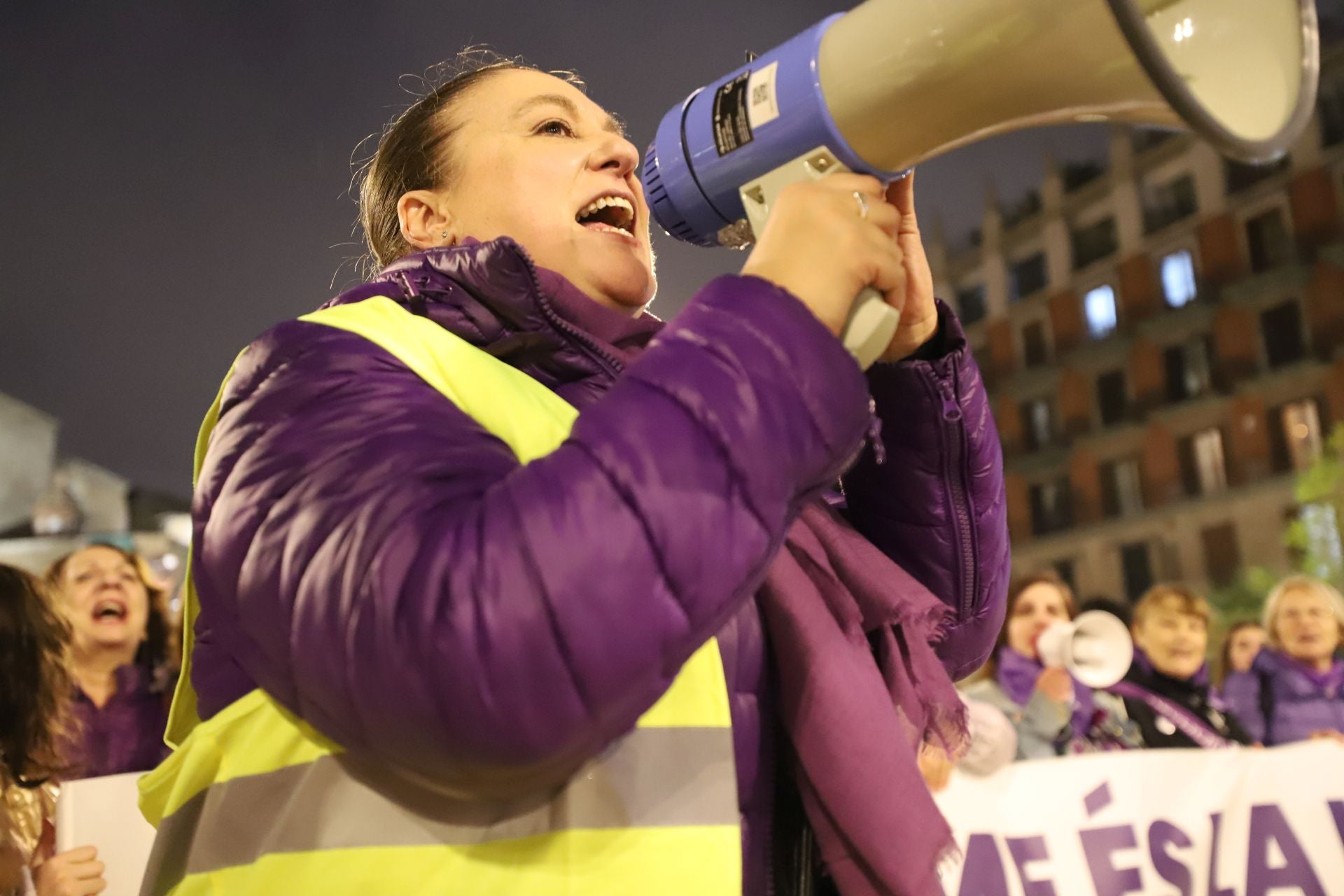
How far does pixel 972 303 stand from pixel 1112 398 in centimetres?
427

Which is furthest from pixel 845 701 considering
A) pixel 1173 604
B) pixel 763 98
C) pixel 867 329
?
pixel 1173 604

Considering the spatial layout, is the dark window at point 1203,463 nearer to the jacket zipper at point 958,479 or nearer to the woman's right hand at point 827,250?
the jacket zipper at point 958,479

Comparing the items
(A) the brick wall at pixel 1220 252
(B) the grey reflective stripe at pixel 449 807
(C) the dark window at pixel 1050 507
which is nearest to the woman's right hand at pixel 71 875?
(B) the grey reflective stripe at pixel 449 807

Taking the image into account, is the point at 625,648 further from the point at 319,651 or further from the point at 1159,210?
the point at 1159,210

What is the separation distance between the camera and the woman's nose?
139 cm

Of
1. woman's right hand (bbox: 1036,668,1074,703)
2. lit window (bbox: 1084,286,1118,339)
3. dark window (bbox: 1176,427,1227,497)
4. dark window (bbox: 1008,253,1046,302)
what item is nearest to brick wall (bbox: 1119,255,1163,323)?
lit window (bbox: 1084,286,1118,339)

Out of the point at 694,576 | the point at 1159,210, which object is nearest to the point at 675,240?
the point at 694,576

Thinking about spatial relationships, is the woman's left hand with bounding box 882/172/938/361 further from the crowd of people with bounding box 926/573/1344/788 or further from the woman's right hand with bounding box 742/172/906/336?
the crowd of people with bounding box 926/573/1344/788

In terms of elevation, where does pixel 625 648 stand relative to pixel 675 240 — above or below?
below

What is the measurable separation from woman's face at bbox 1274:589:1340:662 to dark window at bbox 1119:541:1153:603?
65.7ft

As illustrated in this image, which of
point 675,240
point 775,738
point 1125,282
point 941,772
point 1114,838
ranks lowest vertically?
point 1114,838

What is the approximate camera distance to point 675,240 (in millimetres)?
1399

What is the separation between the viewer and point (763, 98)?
112 cm

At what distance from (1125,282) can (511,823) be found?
26763 mm
